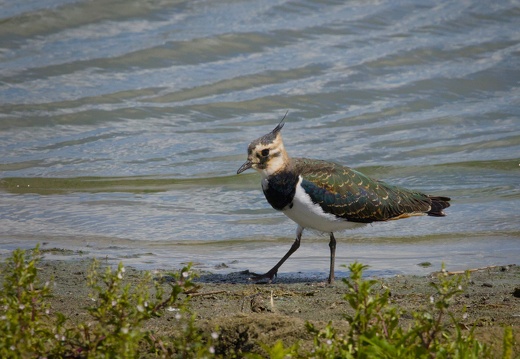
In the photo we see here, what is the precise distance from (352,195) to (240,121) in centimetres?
594

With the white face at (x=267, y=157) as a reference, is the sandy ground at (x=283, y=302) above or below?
below

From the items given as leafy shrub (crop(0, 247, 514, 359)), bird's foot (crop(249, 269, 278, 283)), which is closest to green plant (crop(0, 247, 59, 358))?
leafy shrub (crop(0, 247, 514, 359))

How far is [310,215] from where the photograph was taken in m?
7.92

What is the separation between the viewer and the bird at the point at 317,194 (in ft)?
26.0

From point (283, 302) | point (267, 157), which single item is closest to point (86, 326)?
point (283, 302)

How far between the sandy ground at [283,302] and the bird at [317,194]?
550 mm

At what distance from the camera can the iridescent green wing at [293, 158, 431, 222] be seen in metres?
7.98

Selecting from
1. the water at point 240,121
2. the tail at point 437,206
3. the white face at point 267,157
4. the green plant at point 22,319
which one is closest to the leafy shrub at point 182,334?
the green plant at point 22,319

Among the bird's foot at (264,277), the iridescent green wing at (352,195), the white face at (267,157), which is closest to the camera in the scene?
the bird's foot at (264,277)

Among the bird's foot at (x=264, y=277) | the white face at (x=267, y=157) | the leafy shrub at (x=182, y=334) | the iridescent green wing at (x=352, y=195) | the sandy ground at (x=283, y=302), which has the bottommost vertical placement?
the bird's foot at (x=264, y=277)

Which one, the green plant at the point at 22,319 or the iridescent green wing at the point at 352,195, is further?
the iridescent green wing at the point at 352,195

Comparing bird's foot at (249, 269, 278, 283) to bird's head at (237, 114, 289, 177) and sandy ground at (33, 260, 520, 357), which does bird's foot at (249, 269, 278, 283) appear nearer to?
sandy ground at (33, 260, 520, 357)

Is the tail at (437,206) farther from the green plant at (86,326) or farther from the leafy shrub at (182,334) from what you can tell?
the green plant at (86,326)

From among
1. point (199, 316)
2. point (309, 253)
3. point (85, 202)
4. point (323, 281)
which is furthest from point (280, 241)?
point (199, 316)
